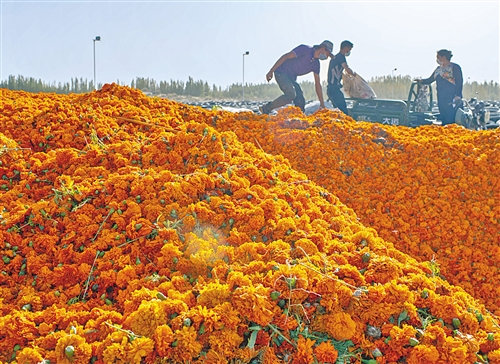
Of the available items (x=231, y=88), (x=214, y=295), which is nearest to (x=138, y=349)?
(x=214, y=295)

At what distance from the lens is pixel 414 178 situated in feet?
16.4

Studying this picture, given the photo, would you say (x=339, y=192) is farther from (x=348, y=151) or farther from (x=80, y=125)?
(x=80, y=125)

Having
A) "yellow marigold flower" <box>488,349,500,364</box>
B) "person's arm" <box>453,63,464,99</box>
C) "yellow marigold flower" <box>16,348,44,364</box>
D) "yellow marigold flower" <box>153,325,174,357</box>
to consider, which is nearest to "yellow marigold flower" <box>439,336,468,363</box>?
"yellow marigold flower" <box>488,349,500,364</box>

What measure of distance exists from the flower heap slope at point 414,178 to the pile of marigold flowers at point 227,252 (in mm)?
21

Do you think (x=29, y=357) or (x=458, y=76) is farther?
(x=458, y=76)

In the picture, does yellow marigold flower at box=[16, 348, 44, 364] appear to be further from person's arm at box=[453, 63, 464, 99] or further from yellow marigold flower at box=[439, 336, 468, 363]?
person's arm at box=[453, 63, 464, 99]

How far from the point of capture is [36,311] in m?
2.46

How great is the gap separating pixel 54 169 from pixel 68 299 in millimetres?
1687

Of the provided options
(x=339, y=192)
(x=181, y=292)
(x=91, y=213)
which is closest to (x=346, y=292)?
(x=181, y=292)

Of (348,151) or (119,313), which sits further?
(348,151)

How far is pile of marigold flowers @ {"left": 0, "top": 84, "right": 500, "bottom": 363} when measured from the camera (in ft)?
6.95

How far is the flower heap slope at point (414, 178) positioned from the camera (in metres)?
4.05

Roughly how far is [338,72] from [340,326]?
6.98 metres

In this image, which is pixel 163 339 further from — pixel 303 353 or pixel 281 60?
pixel 281 60
